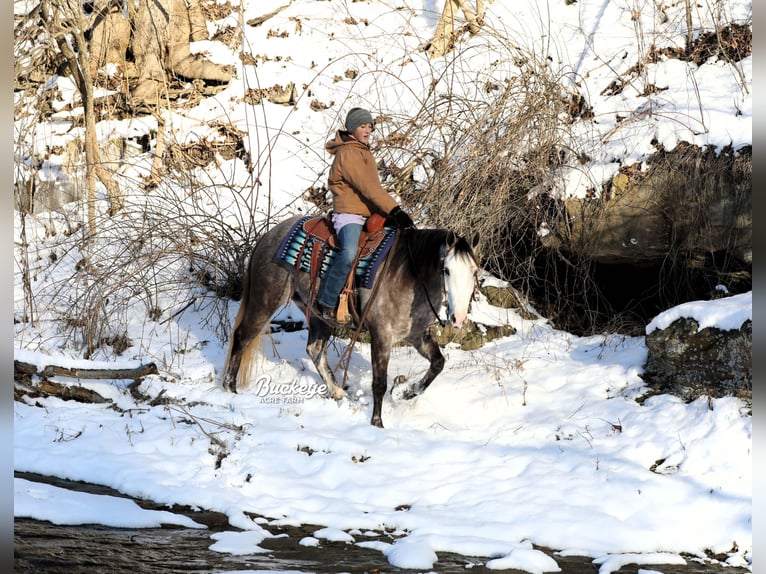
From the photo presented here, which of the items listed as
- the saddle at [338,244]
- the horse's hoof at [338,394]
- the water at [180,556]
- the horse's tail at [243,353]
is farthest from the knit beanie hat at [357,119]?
the water at [180,556]

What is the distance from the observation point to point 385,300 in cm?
698

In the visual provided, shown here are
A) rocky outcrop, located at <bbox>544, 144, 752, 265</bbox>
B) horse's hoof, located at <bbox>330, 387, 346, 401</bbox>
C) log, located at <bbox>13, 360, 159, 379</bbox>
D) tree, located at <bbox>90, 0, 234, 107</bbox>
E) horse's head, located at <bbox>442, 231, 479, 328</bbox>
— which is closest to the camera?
horse's head, located at <bbox>442, 231, 479, 328</bbox>

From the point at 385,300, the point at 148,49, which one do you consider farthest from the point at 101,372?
the point at 148,49

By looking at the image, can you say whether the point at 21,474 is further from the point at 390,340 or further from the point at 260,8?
the point at 260,8

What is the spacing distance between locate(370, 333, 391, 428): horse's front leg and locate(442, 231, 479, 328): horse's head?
85 centimetres

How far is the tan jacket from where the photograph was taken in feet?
22.9

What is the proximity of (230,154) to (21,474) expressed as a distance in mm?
7509

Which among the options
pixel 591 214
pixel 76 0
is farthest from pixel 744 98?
pixel 76 0

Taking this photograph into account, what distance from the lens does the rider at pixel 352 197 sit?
275 inches

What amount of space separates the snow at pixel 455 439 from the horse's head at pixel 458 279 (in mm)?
1114

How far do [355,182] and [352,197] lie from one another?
0.66 feet

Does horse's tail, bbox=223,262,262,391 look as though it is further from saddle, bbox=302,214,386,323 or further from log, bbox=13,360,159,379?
saddle, bbox=302,214,386,323

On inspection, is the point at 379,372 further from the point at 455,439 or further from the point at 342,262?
the point at 342,262

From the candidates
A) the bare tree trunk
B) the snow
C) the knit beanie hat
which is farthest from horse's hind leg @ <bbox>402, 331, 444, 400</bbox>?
the bare tree trunk
